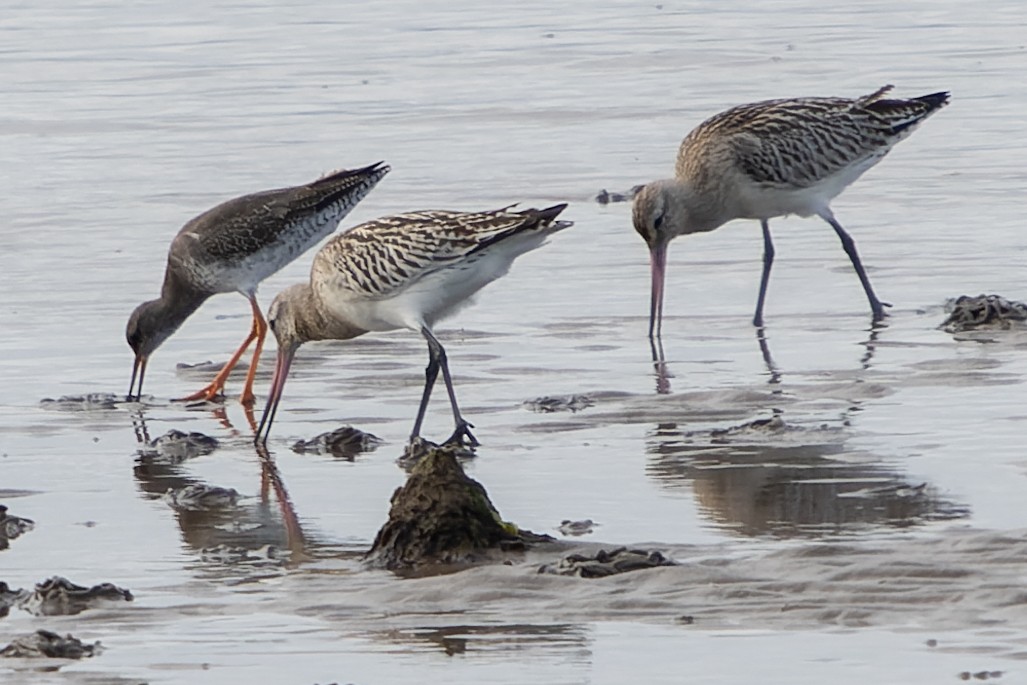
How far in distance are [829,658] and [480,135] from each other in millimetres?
12238

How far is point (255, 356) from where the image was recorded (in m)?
10.8

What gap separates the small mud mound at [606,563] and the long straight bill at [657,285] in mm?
4202

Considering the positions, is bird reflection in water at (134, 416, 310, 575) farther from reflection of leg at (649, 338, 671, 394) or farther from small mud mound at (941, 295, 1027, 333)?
small mud mound at (941, 295, 1027, 333)

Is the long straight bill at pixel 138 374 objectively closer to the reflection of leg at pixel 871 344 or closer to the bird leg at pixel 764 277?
the bird leg at pixel 764 277

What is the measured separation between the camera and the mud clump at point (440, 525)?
6.85 metres

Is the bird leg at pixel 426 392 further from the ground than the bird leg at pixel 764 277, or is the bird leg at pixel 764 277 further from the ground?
the bird leg at pixel 764 277

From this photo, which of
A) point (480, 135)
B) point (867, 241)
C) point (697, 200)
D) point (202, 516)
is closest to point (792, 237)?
point (867, 241)

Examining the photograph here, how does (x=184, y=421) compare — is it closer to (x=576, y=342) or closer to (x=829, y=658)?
(x=576, y=342)

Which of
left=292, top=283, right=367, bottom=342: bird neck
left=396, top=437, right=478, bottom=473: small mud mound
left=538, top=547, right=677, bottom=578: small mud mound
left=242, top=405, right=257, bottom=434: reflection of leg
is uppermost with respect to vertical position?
left=292, top=283, right=367, bottom=342: bird neck

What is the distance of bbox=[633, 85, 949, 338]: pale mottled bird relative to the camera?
1198cm

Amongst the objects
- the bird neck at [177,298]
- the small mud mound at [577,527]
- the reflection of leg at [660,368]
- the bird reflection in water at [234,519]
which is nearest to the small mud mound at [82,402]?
the bird reflection in water at [234,519]

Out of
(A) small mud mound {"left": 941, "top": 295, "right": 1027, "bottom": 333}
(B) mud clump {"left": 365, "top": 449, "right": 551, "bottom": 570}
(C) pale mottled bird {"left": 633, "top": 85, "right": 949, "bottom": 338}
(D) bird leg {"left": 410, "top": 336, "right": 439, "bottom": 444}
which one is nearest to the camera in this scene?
(B) mud clump {"left": 365, "top": 449, "right": 551, "bottom": 570}

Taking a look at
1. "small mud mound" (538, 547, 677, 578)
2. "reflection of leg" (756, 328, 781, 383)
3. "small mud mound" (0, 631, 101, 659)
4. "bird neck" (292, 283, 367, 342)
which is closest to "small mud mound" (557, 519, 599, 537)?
"small mud mound" (538, 547, 677, 578)

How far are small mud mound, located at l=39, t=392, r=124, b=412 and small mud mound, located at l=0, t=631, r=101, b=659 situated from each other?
12.4 feet
